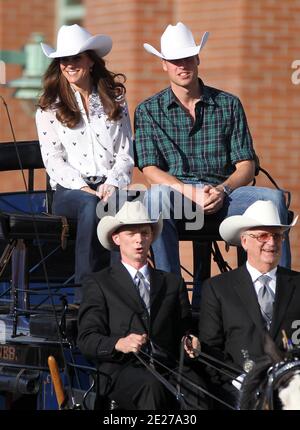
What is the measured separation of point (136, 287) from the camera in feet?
21.9

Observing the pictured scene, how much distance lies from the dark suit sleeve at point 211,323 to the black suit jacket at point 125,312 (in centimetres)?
14

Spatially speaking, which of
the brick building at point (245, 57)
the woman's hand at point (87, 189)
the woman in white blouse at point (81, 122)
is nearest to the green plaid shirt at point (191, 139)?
the woman in white blouse at point (81, 122)

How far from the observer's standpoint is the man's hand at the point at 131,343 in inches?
247

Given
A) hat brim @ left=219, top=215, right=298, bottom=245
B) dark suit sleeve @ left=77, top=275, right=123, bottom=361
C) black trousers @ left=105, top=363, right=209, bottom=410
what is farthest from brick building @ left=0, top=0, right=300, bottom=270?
black trousers @ left=105, top=363, right=209, bottom=410

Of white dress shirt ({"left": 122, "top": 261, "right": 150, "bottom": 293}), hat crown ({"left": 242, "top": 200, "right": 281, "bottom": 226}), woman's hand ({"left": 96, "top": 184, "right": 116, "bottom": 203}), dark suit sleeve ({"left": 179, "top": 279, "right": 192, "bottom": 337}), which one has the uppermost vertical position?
woman's hand ({"left": 96, "top": 184, "right": 116, "bottom": 203})

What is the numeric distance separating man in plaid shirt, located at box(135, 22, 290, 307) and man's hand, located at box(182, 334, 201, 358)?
1.35m

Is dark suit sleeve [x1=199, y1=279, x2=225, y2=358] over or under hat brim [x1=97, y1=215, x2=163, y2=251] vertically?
under

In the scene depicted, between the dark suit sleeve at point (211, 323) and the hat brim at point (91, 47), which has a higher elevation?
the hat brim at point (91, 47)

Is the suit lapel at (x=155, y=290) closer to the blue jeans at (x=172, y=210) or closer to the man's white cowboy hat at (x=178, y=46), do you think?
the blue jeans at (x=172, y=210)

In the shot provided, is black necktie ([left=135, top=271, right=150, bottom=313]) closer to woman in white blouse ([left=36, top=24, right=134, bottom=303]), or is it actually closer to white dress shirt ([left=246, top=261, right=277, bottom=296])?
white dress shirt ([left=246, top=261, right=277, bottom=296])

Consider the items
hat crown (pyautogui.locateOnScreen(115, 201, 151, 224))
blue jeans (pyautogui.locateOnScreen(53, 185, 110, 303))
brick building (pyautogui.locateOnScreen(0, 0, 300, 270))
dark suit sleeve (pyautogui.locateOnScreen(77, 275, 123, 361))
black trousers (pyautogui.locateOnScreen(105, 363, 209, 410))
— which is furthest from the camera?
brick building (pyautogui.locateOnScreen(0, 0, 300, 270))

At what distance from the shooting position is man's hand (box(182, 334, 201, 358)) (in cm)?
629

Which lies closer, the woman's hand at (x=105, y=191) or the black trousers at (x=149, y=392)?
the black trousers at (x=149, y=392)
